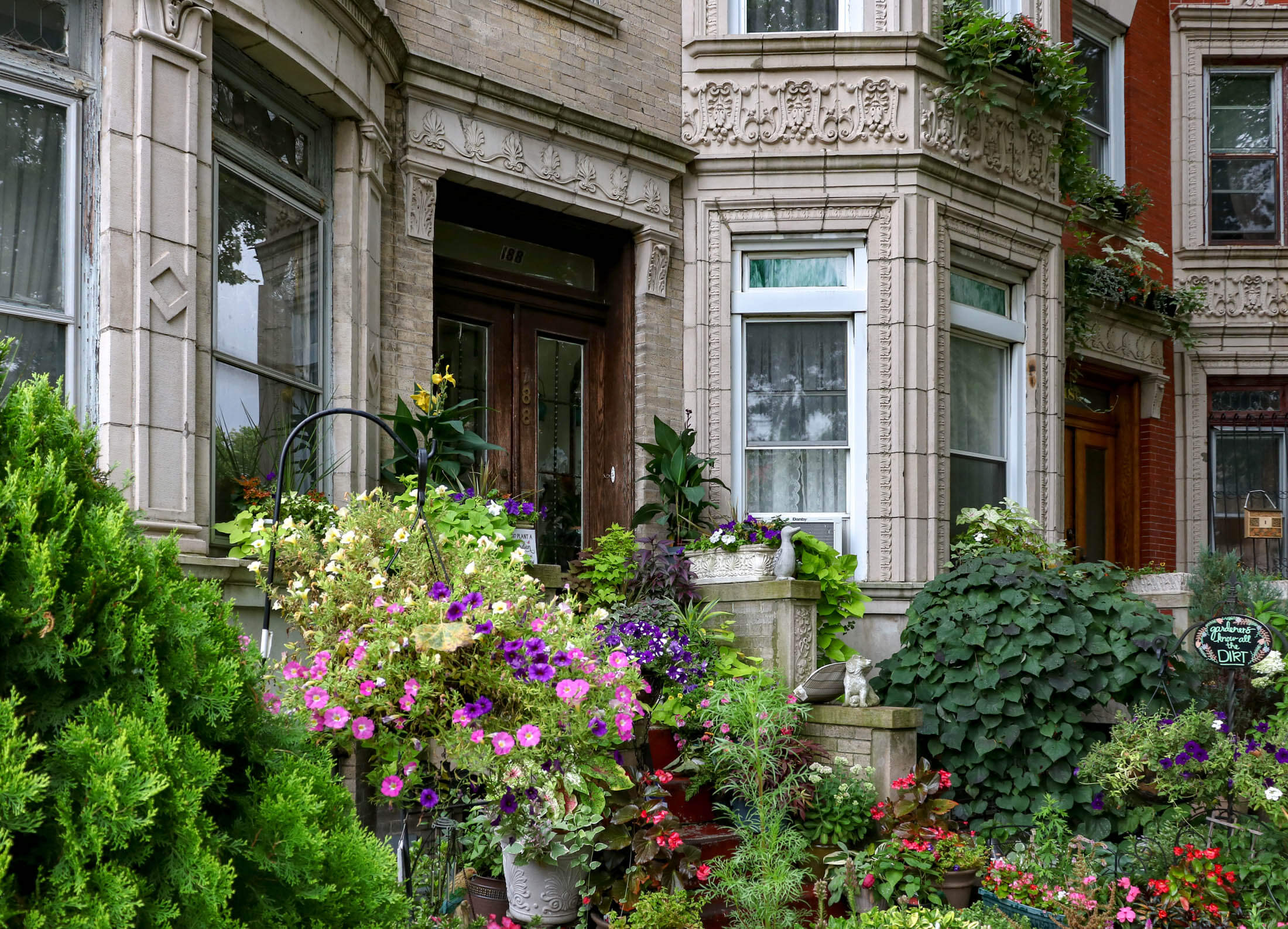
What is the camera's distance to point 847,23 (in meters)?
8.23

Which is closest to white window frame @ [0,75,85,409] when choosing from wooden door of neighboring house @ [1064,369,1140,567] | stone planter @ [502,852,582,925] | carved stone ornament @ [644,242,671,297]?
stone planter @ [502,852,582,925]

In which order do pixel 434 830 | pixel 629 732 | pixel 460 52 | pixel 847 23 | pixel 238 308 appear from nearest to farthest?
pixel 629 732 → pixel 434 830 → pixel 238 308 → pixel 460 52 → pixel 847 23

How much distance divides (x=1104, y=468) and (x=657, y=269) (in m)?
5.44

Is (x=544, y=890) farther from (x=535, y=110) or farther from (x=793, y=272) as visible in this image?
(x=793, y=272)

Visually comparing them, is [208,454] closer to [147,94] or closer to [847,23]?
[147,94]

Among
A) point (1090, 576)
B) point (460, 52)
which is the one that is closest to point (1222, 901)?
point (1090, 576)

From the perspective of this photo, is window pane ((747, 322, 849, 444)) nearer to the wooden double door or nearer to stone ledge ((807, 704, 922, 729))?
the wooden double door

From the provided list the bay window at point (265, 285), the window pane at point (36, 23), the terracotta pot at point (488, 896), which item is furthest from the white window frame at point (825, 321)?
the window pane at point (36, 23)

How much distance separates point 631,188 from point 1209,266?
655 centimetres

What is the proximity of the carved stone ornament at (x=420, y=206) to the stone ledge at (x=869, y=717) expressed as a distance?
3.48 meters

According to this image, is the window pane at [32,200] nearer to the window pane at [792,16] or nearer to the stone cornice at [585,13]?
the stone cornice at [585,13]

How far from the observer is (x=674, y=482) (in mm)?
7230

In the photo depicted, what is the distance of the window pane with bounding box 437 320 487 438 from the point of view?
731 cm

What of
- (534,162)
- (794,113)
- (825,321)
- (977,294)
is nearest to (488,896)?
(534,162)
